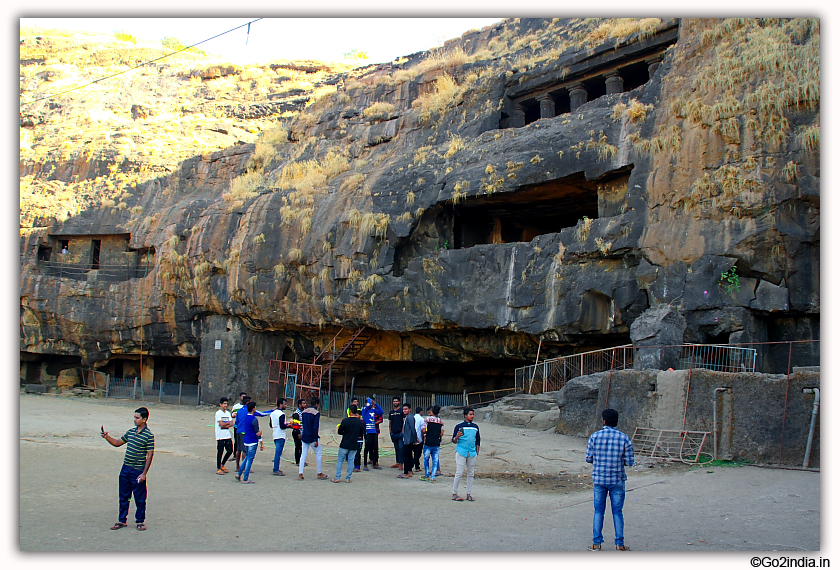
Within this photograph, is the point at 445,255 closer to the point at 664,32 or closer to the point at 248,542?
the point at 664,32

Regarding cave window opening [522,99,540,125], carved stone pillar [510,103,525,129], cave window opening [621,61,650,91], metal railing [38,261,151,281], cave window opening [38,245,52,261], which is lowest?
metal railing [38,261,151,281]

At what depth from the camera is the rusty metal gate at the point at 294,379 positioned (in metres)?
25.6

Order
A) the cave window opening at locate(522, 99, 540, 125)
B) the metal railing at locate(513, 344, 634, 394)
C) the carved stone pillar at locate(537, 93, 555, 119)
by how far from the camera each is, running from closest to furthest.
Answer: the metal railing at locate(513, 344, 634, 394) → the carved stone pillar at locate(537, 93, 555, 119) → the cave window opening at locate(522, 99, 540, 125)

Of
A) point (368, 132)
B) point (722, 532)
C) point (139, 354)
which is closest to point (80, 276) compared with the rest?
point (139, 354)

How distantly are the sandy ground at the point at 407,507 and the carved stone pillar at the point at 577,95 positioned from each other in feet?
45.5

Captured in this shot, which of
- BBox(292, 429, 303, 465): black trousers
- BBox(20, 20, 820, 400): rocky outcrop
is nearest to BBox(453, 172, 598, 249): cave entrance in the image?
BBox(20, 20, 820, 400): rocky outcrop

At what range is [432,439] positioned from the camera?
10.8m

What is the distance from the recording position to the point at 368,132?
28.0 m

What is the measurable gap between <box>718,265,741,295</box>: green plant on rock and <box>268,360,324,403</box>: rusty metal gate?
15.0 meters

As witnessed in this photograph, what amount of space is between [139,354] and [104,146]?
1100cm

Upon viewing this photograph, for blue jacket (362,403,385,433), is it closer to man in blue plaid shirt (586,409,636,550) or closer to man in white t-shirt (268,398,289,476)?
man in white t-shirt (268,398,289,476)

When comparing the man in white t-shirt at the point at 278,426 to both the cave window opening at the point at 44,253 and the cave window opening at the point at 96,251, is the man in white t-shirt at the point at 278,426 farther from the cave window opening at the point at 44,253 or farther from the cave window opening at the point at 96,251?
the cave window opening at the point at 44,253

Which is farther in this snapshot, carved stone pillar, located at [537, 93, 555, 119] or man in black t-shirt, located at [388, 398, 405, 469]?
carved stone pillar, located at [537, 93, 555, 119]

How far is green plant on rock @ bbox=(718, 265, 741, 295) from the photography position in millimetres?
15594
